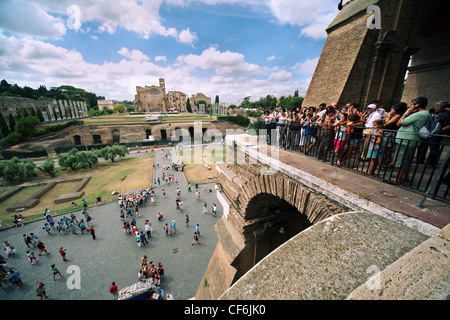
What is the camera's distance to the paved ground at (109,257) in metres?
9.28

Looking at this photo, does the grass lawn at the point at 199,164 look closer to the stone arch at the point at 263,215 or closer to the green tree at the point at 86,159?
the green tree at the point at 86,159

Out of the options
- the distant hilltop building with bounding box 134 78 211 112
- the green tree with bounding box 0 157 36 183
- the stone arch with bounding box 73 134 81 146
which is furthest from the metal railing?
the distant hilltop building with bounding box 134 78 211 112

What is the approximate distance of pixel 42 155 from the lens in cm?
2927

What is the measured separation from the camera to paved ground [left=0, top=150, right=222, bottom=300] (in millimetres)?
9281

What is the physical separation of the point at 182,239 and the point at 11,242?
11.9 meters

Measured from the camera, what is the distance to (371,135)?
371 cm

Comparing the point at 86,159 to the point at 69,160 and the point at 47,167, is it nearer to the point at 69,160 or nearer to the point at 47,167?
the point at 69,160

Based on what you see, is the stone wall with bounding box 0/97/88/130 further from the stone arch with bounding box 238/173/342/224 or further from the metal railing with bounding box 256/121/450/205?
the metal railing with bounding box 256/121/450/205

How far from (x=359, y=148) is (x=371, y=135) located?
0.39 metres

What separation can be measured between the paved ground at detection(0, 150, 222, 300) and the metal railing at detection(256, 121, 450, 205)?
9.05m

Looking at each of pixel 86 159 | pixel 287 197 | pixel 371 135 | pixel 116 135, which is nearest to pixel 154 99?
pixel 116 135

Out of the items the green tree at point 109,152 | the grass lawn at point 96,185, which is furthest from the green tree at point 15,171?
the green tree at point 109,152
